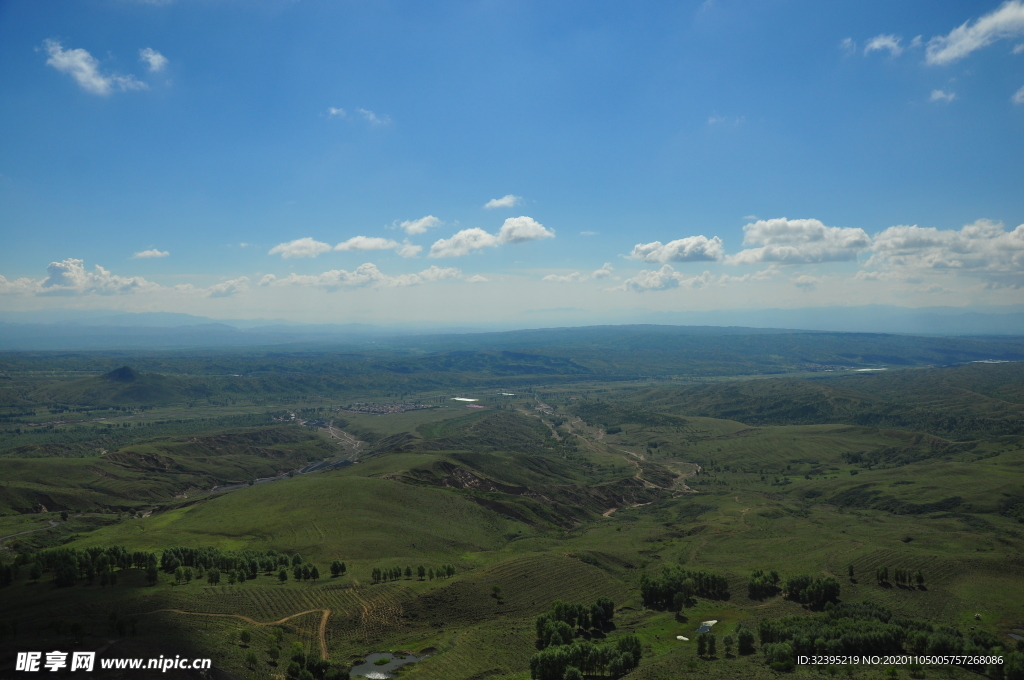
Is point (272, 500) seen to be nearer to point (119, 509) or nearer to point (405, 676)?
point (119, 509)

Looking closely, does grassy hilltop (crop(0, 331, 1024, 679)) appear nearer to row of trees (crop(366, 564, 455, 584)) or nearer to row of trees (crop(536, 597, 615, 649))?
row of trees (crop(366, 564, 455, 584))

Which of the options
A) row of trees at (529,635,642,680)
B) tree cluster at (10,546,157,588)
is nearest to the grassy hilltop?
tree cluster at (10,546,157,588)

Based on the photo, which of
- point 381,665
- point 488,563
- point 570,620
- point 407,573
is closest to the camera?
point 381,665

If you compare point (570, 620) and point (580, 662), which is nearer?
point (580, 662)

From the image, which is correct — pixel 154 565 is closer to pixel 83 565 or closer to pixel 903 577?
pixel 83 565

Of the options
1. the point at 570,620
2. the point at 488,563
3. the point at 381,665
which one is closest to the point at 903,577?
the point at 570,620

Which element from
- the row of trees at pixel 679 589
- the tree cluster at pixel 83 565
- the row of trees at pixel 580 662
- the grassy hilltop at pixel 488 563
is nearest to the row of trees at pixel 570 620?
the grassy hilltop at pixel 488 563
